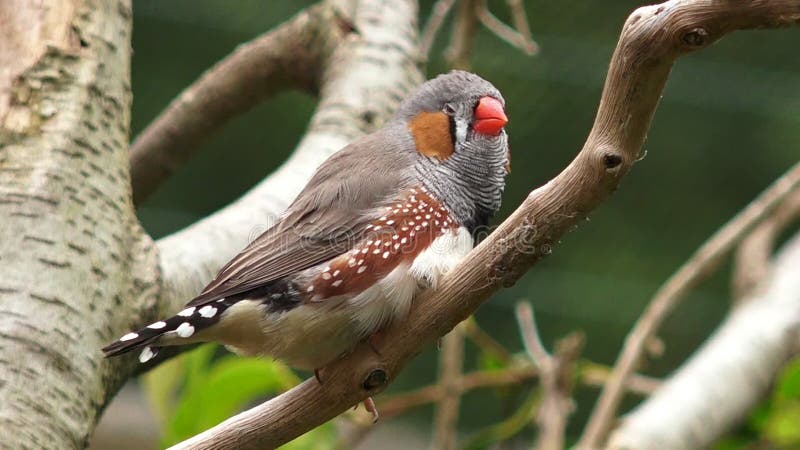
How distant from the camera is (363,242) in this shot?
7.86 feet

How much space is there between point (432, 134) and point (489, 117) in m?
0.16

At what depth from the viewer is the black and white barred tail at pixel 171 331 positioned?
6.73 feet

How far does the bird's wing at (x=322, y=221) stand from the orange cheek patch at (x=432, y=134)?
0.24 ft

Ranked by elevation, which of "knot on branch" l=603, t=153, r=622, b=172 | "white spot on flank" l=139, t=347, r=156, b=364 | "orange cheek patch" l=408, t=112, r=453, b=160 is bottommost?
"knot on branch" l=603, t=153, r=622, b=172

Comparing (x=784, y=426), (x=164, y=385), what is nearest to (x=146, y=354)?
(x=164, y=385)

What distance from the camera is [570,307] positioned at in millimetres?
7188

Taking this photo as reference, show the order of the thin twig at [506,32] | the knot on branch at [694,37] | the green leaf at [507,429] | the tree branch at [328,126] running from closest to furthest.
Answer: the knot on branch at [694,37] → the tree branch at [328,126] → the thin twig at [506,32] → the green leaf at [507,429]

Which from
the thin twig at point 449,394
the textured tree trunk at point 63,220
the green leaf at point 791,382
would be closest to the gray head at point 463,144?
the textured tree trunk at point 63,220

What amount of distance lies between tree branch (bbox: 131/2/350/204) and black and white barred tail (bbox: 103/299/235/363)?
1442 mm

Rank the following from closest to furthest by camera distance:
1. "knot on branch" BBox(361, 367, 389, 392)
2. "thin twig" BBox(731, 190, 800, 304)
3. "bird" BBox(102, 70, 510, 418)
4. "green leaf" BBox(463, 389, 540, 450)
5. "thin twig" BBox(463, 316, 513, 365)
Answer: "knot on branch" BBox(361, 367, 389, 392), "bird" BBox(102, 70, 510, 418), "green leaf" BBox(463, 389, 540, 450), "thin twig" BBox(463, 316, 513, 365), "thin twig" BBox(731, 190, 800, 304)

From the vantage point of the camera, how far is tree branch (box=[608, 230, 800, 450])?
3807 millimetres

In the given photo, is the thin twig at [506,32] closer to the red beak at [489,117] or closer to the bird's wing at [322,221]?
the red beak at [489,117]

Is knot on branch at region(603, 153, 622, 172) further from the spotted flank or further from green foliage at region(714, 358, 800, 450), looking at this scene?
green foliage at region(714, 358, 800, 450)

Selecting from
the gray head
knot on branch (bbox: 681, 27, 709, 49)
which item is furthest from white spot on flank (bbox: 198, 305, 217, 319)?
knot on branch (bbox: 681, 27, 709, 49)
